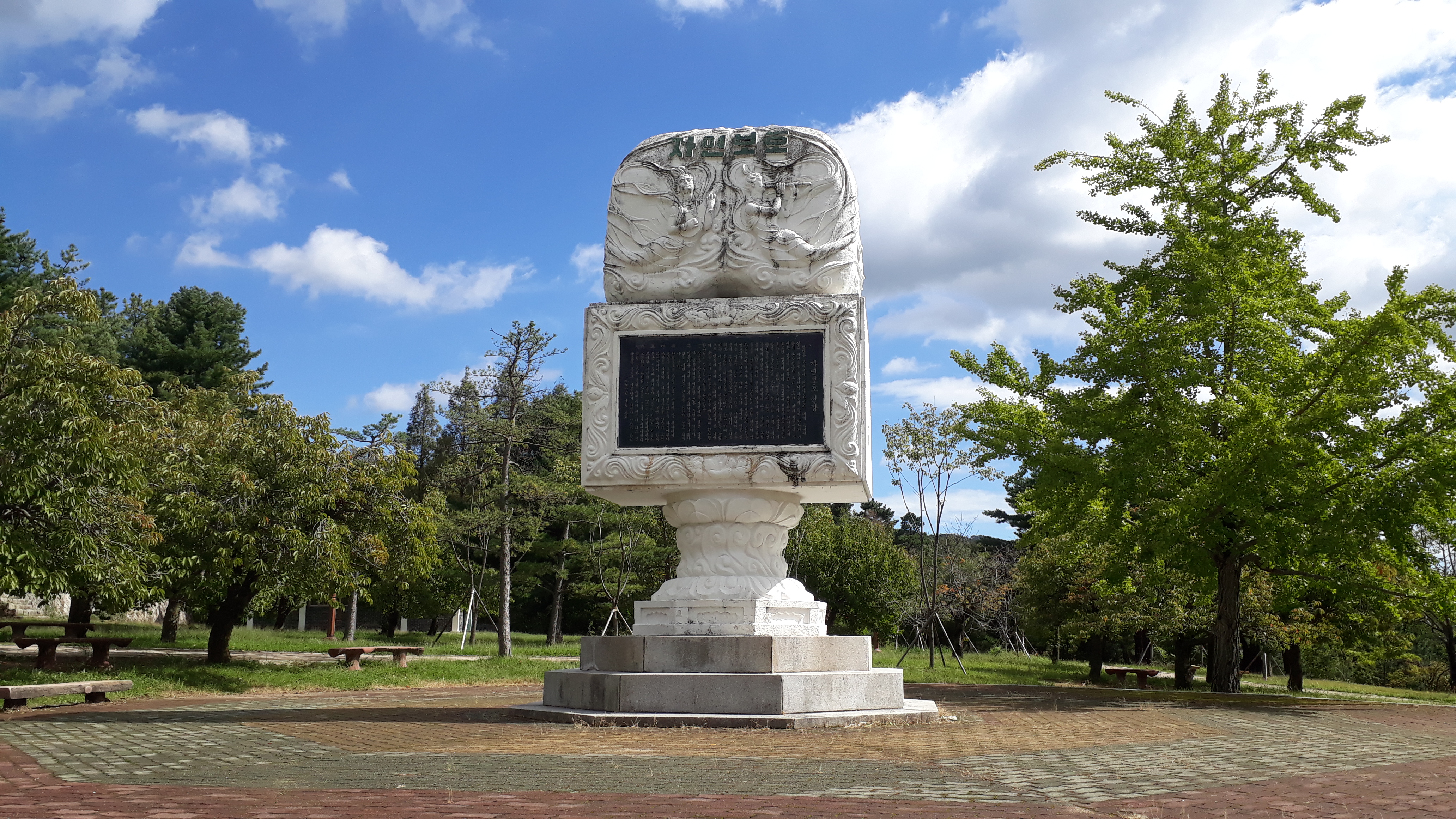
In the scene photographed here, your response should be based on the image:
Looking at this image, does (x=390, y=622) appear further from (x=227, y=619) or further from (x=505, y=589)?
(x=227, y=619)

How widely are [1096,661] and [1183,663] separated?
6.81ft

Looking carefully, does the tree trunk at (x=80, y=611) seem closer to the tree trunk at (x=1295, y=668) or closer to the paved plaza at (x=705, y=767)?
the paved plaza at (x=705, y=767)

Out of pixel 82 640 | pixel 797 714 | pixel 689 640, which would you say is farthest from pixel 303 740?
pixel 82 640

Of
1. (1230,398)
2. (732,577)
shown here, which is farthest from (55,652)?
(1230,398)

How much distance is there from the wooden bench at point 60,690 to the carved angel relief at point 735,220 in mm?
6386

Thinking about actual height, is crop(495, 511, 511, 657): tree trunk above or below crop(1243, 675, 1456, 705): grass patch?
above

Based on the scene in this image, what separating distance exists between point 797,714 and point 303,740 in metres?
3.63

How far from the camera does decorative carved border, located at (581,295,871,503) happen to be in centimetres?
913

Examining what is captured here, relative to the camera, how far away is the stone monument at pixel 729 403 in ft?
27.9

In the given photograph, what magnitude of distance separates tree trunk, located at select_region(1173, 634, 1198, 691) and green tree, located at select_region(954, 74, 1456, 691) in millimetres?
6073

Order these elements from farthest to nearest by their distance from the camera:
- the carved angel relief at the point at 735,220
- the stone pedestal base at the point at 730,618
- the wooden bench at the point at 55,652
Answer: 1. the wooden bench at the point at 55,652
2. the carved angel relief at the point at 735,220
3. the stone pedestal base at the point at 730,618

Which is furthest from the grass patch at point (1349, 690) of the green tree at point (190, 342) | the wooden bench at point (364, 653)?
the green tree at point (190, 342)

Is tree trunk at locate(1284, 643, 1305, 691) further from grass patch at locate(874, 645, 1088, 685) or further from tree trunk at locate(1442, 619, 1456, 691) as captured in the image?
tree trunk at locate(1442, 619, 1456, 691)

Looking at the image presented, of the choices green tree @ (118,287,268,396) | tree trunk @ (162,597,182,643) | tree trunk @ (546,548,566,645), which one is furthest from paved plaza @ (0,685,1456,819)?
green tree @ (118,287,268,396)
